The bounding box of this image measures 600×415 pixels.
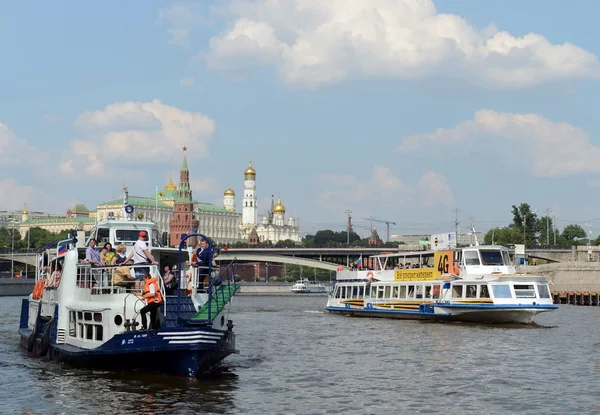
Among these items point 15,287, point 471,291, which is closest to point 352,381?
point 471,291

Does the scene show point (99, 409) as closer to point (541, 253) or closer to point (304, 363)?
point (304, 363)

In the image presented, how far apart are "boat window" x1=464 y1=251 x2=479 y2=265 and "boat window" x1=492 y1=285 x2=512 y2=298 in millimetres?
2794

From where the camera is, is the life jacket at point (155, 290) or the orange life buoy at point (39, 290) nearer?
the life jacket at point (155, 290)

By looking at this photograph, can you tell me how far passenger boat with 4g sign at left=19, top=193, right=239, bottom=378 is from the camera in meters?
29.9

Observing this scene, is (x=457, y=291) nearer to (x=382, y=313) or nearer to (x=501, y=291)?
(x=501, y=291)

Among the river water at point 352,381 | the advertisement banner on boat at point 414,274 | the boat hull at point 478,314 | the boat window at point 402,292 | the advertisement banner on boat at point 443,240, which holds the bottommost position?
the river water at point 352,381

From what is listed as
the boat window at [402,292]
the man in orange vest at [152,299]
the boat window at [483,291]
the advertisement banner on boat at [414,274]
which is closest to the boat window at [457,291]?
the boat window at [483,291]

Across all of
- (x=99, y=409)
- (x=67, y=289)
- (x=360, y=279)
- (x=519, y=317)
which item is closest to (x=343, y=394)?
(x=99, y=409)

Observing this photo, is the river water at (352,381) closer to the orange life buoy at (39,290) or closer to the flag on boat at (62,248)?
the orange life buoy at (39,290)

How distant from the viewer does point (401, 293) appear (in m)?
64.8

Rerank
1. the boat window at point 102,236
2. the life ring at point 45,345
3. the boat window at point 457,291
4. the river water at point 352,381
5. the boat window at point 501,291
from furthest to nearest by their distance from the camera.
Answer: the boat window at point 457,291 → the boat window at point 501,291 → the boat window at point 102,236 → the life ring at point 45,345 → the river water at point 352,381

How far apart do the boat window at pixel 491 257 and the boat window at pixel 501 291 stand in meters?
2.66

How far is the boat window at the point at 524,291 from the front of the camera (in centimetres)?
5584

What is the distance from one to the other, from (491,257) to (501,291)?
327 cm
